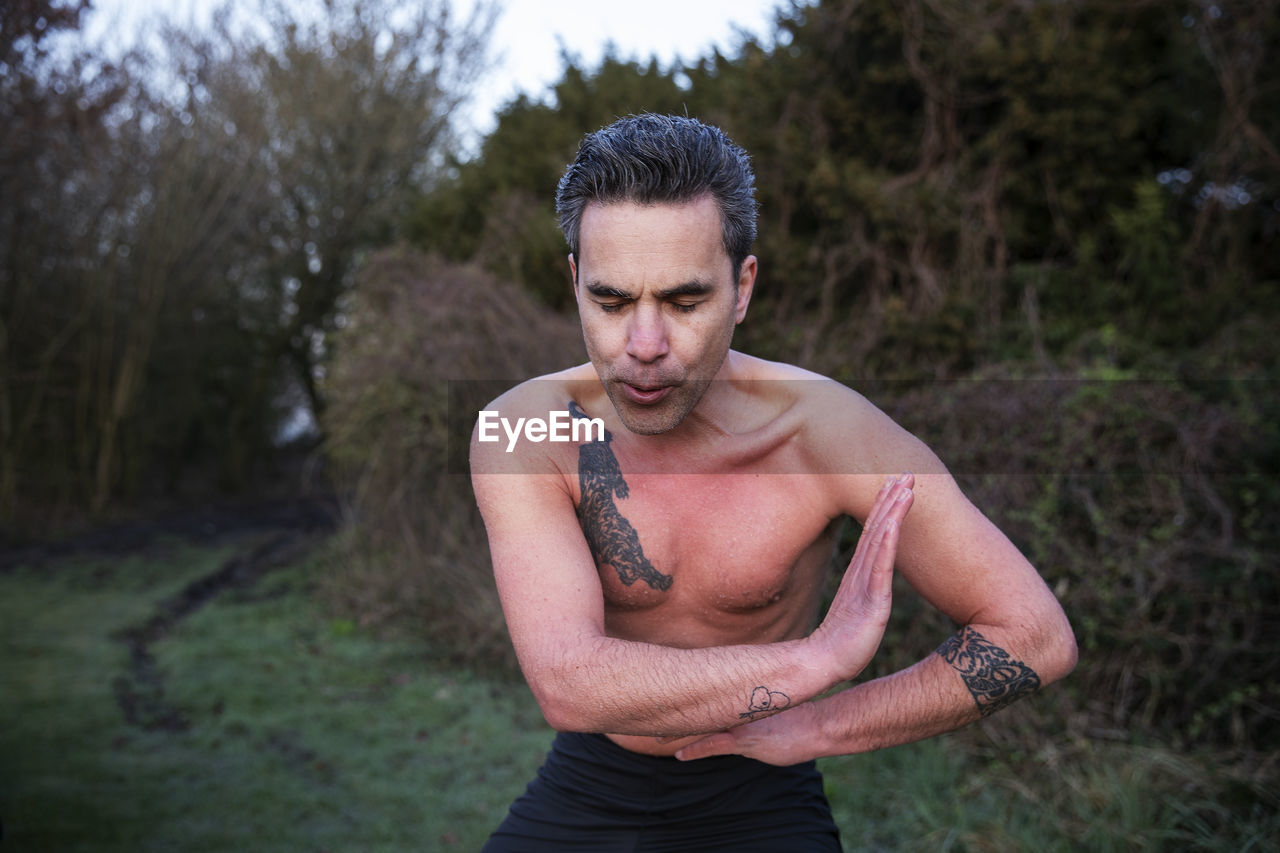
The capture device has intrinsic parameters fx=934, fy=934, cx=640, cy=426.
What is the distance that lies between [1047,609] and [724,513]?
669 mm

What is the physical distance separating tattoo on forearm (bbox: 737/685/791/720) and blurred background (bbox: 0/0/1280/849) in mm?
1942

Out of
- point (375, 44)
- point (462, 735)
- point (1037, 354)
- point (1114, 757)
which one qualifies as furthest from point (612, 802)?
point (375, 44)

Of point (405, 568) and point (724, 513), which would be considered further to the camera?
point (405, 568)

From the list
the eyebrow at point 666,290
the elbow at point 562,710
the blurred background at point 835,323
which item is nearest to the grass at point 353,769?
the blurred background at point 835,323

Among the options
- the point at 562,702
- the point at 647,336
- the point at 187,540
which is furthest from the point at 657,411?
the point at 187,540

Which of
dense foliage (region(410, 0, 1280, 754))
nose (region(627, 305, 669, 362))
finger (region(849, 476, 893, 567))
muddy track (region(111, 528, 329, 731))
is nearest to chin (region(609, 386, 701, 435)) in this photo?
nose (region(627, 305, 669, 362))

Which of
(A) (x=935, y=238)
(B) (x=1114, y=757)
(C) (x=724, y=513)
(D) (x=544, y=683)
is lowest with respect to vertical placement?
(B) (x=1114, y=757)

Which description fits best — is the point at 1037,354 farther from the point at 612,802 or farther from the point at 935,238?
the point at 612,802

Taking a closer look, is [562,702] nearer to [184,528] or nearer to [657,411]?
[657,411]

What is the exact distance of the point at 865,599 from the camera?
1.62 m

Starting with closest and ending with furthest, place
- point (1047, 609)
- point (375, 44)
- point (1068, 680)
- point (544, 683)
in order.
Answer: point (544, 683), point (1047, 609), point (1068, 680), point (375, 44)

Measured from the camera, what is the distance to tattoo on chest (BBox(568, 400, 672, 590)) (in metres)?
2.02

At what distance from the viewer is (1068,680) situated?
360 centimetres

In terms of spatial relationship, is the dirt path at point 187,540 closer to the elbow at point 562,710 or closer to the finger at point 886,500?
the elbow at point 562,710
